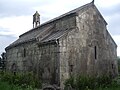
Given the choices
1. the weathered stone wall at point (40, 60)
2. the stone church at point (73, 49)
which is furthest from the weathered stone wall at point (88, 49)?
the weathered stone wall at point (40, 60)

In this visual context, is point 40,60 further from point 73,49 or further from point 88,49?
point 88,49

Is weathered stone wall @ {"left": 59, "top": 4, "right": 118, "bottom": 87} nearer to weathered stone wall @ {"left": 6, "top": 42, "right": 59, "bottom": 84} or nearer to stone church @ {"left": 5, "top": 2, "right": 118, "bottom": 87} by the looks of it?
stone church @ {"left": 5, "top": 2, "right": 118, "bottom": 87}

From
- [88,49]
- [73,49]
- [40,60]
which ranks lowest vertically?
[40,60]

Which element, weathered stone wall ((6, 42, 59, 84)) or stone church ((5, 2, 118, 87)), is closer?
stone church ((5, 2, 118, 87))

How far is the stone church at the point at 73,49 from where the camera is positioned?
808 inches

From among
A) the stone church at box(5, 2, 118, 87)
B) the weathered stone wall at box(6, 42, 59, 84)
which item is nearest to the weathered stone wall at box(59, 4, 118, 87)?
the stone church at box(5, 2, 118, 87)

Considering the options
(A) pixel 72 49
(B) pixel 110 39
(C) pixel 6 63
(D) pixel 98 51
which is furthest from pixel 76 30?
(C) pixel 6 63

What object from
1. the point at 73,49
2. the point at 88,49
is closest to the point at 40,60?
the point at 73,49

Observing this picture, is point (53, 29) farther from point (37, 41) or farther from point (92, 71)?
point (92, 71)

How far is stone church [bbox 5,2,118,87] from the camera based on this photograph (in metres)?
20.5

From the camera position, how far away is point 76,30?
2212cm

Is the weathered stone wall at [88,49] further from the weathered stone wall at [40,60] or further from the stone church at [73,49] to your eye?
the weathered stone wall at [40,60]

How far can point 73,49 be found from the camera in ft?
70.1

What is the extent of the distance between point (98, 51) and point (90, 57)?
5.27ft
